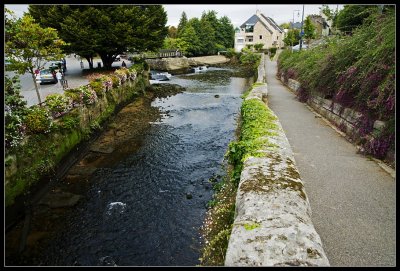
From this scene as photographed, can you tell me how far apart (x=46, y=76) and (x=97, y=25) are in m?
8.58

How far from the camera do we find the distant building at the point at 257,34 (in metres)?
77.8

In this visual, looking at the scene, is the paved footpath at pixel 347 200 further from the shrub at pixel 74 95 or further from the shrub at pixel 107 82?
the shrub at pixel 107 82

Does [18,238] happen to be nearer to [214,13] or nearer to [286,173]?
[286,173]

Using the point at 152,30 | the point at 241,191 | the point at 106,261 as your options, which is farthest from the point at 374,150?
the point at 152,30

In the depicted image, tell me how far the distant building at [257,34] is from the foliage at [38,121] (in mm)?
75199

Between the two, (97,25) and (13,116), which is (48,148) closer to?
(13,116)

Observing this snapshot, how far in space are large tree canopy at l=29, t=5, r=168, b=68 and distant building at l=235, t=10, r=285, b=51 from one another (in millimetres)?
55583

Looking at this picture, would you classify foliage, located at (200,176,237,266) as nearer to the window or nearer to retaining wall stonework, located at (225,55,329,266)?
retaining wall stonework, located at (225,55,329,266)

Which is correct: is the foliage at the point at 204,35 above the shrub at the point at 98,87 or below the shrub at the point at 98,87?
above

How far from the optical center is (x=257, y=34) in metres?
78.5

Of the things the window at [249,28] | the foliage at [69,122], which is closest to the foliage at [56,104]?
the foliage at [69,122]

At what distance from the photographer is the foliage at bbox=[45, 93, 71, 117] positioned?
37.3ft

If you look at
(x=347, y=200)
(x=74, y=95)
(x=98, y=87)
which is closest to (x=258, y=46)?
(x=98, y=87)

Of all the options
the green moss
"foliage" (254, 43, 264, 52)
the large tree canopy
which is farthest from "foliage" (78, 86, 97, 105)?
"foliage" (254, 43, 264, 52)
